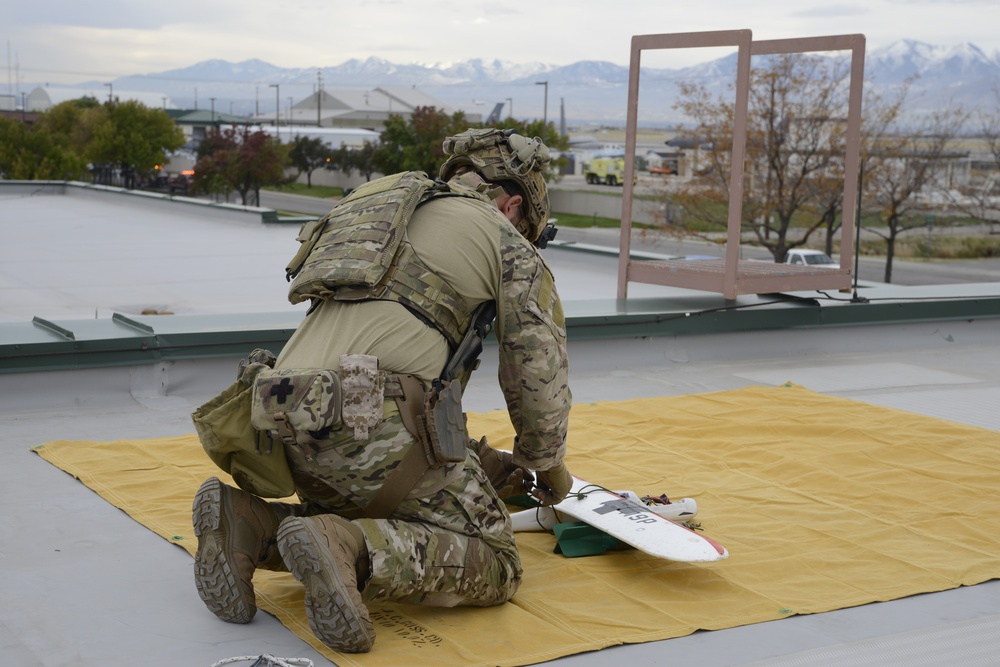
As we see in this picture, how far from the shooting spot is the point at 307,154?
52.3 metres

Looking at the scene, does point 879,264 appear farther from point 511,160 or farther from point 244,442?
point 244,442

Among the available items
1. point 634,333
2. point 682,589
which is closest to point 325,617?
point 682,589

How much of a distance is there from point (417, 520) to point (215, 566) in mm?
502

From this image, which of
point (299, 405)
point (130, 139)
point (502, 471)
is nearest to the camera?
point (299, 405)

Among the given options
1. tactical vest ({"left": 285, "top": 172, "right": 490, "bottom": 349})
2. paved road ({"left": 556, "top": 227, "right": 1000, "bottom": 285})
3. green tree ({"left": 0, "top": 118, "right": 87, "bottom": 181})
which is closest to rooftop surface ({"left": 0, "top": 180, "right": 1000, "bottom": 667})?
tactical vest ({"left": 285, "top": 172, "right": 490, "bottom": 349})

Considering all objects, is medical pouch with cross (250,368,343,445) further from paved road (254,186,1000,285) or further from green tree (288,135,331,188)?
green tree (288,135,331,188)

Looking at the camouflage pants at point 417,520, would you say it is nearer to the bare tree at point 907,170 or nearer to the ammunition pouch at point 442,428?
the ammunition pouch at point 442,428

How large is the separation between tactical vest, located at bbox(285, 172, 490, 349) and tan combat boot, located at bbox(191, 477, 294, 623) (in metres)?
0.54

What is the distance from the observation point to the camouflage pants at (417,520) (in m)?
2.73

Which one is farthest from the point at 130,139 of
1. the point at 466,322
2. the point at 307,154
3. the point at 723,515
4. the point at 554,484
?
the point at 466,322

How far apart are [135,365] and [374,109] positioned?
98.9m

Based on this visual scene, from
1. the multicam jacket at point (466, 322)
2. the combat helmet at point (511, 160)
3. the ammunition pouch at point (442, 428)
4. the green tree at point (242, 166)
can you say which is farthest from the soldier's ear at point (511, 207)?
the green tree at point (242, 166)

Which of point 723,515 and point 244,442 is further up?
point 244,442

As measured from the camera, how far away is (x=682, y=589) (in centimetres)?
318
